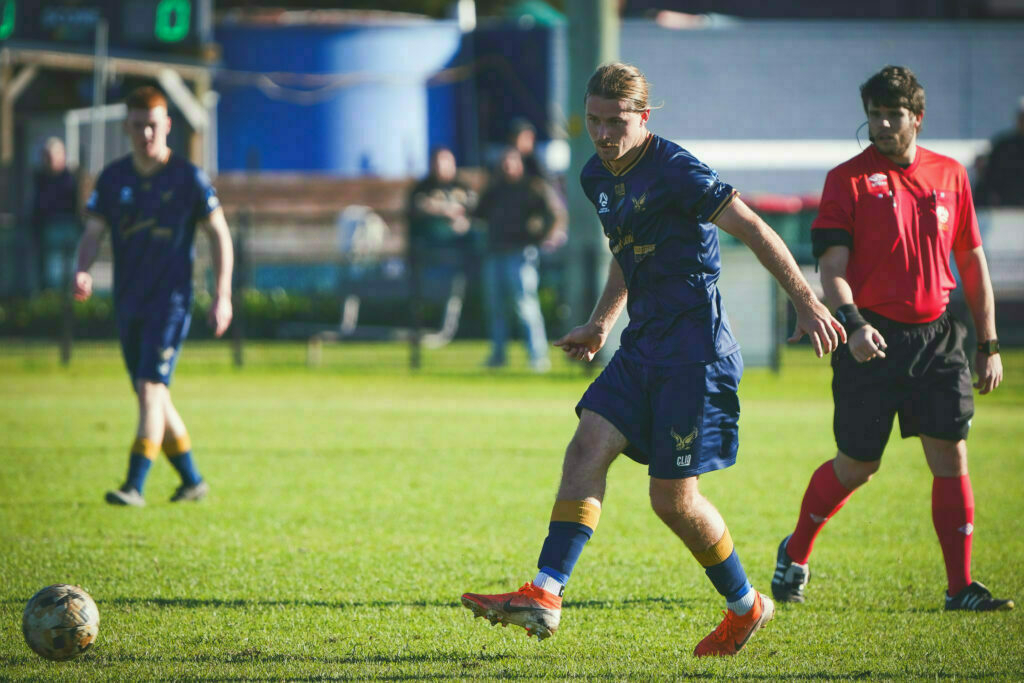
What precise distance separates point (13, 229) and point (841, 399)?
1492 centimetres

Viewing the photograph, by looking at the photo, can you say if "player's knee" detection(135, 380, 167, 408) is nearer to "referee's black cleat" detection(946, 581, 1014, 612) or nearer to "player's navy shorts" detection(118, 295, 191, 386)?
"player's navy shorts" detection(118, 295, 191, 386)

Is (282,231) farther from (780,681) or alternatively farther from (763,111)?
(780,681)

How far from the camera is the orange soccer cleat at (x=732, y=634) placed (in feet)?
14.6

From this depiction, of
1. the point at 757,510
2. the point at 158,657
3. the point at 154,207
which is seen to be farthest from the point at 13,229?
the point at 158,657

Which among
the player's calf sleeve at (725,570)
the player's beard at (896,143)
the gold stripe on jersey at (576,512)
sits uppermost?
the player's beard at (896,143)

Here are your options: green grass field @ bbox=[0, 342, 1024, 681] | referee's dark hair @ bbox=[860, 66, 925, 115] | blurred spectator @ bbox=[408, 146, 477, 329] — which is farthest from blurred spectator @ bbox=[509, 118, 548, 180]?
referee's dark hair @ bbox=[860, 66, 925, 115]

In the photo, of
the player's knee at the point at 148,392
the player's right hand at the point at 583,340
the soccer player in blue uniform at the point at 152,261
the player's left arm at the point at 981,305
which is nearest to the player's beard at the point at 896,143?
the player's left arm at the point at 981,305

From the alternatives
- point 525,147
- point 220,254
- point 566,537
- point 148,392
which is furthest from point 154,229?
point 525,147

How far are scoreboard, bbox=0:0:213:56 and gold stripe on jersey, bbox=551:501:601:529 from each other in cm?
1790

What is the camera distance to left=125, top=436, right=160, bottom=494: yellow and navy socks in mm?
7234

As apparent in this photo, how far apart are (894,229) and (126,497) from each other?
174 inches

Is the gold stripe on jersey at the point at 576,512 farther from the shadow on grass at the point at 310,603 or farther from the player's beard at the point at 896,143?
the player's beard at the point at 896,143

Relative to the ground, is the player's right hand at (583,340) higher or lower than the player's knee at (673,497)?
higher

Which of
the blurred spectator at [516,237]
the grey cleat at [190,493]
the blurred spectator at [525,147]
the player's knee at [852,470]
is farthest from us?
the blurred spectator at [525,147]
